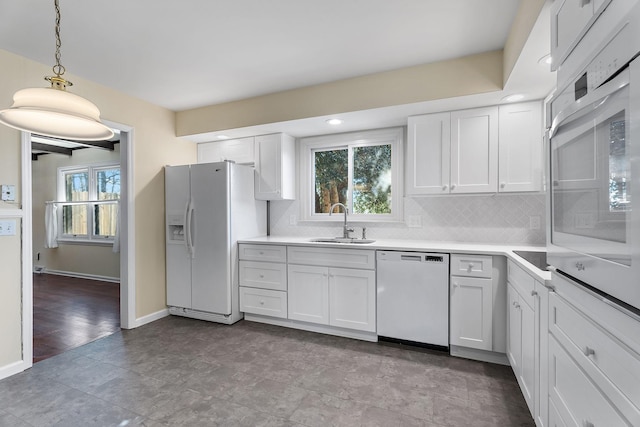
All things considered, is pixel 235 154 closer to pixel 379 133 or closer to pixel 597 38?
pixel 379 133

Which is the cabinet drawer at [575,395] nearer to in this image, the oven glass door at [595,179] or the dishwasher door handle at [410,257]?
the oven glass door at [595,179]

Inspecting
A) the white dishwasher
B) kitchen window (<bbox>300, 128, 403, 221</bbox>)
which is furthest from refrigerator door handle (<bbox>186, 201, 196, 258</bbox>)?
the white dishwasher

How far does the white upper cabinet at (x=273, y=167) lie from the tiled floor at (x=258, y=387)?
162 cm

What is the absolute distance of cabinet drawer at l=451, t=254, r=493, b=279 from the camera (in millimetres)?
2387

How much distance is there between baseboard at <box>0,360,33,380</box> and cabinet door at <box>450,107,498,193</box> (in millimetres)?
3783

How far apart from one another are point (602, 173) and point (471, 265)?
1.70 metres

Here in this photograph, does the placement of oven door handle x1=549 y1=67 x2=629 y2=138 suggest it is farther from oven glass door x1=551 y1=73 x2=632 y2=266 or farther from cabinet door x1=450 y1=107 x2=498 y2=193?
cabinet door x1=450 y1=107 x2=498 y2=193

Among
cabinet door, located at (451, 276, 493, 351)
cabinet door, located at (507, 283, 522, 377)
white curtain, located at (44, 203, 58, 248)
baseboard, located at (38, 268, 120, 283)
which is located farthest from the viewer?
white curtain, located at (44, 203, 58, 248)

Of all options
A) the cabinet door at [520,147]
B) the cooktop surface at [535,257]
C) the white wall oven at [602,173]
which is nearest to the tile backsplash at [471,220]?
the cabinet door at [520,147]

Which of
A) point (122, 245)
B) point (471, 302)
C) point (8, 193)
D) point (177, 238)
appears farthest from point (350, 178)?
point (8, 193)

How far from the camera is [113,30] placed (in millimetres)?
2096

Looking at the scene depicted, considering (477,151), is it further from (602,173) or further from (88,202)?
(88,202)

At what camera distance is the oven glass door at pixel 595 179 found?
29.8 inches

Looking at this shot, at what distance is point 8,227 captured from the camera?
2.28m
